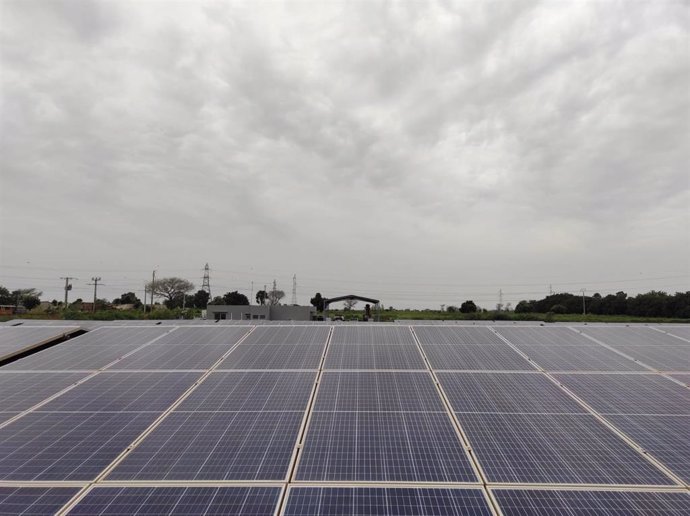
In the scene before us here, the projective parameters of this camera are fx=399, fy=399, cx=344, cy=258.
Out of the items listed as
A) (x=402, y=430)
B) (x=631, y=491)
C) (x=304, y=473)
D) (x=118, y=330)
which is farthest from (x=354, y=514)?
(x=118, y=330)

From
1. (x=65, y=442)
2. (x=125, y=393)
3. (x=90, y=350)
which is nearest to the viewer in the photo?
(x=65, y=442)

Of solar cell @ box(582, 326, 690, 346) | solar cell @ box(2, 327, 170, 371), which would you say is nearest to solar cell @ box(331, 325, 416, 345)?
solar cell @ box(582, 326, 690, 346)

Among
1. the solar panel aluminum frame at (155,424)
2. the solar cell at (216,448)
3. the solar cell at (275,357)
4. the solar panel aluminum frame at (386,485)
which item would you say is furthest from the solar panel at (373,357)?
the solar panel aluminum frame at (386,485)

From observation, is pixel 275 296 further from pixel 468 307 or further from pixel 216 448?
pixel 216 448

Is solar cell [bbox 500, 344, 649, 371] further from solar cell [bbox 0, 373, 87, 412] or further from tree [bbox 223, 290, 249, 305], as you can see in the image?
tree [bbox 223, 290, 249, 305]

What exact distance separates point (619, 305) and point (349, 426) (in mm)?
107295

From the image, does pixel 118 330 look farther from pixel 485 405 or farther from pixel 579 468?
pixel 579 468

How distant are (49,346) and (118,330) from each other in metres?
2.55

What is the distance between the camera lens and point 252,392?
11.6m

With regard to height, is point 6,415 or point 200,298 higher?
point 200,298

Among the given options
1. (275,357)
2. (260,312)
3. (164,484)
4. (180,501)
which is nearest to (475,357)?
(275,357)

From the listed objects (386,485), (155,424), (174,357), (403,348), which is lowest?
(386,485)

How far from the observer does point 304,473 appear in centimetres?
823

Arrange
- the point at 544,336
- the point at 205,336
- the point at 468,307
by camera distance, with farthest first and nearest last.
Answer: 1. the point at 468,307
2. the point at 205,336
3. the point at 544,336
